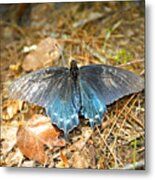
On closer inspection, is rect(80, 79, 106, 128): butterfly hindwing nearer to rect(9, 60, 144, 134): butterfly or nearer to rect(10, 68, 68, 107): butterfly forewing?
rect(9, 60, 144, 134): butterfly

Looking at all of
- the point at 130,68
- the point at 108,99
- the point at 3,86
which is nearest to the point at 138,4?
the point at 130,68

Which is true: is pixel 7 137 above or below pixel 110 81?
below

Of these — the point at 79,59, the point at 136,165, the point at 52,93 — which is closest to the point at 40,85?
the point at 52,93

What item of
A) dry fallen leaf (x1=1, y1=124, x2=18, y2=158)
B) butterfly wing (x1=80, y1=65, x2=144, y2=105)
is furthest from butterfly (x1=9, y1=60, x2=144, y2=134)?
dry fallen leaf (x1=1, y1=124, x2=18, y2=158)

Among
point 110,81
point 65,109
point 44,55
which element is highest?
point 44,55

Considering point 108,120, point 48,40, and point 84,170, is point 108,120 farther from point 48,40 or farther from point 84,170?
point 48,40

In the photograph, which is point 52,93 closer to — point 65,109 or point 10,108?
point 65,109

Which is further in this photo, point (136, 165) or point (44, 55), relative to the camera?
point (44, 55)
